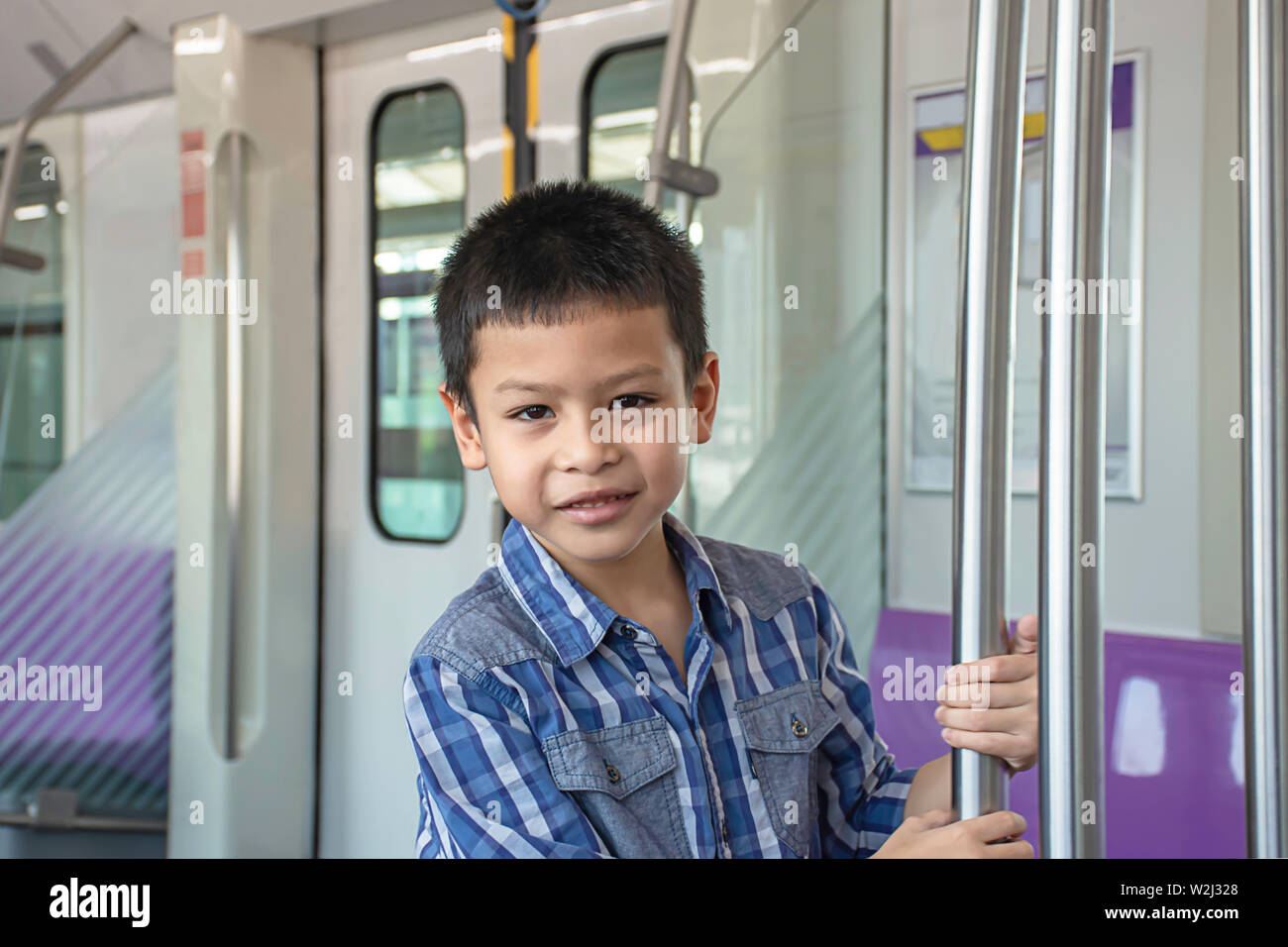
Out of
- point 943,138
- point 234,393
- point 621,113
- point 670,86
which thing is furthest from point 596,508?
point 234,393

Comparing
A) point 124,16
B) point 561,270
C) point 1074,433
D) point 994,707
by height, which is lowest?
point 994,707

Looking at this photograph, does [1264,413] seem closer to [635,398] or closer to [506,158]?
[635,398]

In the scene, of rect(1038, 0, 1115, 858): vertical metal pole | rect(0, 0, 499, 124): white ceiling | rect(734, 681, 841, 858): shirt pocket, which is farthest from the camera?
rect(0, 0, 499, 124): white ceiling

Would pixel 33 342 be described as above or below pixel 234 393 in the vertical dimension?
above

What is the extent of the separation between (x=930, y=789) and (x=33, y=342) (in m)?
2.36

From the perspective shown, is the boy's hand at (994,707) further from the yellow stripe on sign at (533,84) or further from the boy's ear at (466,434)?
the yellow stripe on sign at (533,84)

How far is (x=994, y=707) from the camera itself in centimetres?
50

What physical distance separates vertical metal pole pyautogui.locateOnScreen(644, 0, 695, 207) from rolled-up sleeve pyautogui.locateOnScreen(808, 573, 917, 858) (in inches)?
27.9

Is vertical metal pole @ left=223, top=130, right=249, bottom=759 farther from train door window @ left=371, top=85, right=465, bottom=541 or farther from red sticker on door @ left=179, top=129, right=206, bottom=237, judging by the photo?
train door window @ left=371, top=85, right=465, bottom=541

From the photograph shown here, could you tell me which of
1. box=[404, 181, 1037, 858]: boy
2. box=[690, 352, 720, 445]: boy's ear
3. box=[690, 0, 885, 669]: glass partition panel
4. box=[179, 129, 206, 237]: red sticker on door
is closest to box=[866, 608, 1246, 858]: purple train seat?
box=[690, 0, 885, 669]: glass partition panel

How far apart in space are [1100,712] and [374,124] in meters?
2.11

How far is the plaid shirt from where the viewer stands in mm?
687

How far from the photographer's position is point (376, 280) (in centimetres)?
220
